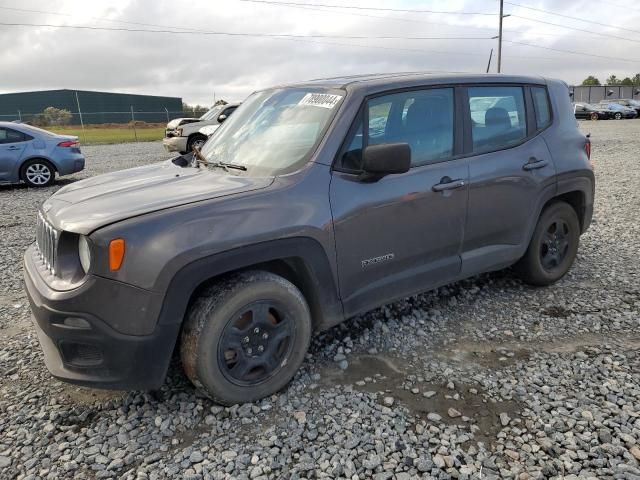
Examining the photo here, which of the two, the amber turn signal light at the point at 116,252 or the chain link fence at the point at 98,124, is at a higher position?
the amber turn signal light at the point at 116,252

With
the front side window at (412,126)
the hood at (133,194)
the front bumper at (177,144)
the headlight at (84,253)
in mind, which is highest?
the front side window at (412,126)

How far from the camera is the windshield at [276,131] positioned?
10.2ft

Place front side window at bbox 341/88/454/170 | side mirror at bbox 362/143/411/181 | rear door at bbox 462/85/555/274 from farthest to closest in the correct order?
rear door at bbox 462/85/555/274
front side window at bbox 341/88/454/170
side mirror at bbox 362/143/411/181

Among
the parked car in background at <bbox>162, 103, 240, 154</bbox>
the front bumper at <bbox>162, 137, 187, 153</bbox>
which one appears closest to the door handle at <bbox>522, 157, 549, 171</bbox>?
the parked car in background at <bbox>162, 103, 240, 154</bbox>

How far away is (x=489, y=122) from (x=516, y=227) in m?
0.86

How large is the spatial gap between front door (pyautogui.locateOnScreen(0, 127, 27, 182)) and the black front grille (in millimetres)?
8661

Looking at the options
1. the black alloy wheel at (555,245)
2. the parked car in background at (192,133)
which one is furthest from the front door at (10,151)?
the black alloy wheel at (555,245)

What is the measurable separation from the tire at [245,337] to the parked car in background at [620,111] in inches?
1663

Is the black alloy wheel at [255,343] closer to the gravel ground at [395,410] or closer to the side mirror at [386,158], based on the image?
the gravel ground at [395,410]

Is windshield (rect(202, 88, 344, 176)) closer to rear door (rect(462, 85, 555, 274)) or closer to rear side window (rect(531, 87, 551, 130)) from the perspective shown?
rear door (rect(462, 85, 555, 274))

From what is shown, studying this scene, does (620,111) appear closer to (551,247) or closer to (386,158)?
(551,247)

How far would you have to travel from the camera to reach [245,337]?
279cm

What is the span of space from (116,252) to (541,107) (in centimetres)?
358

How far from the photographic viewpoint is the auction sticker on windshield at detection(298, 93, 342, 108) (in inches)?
127
